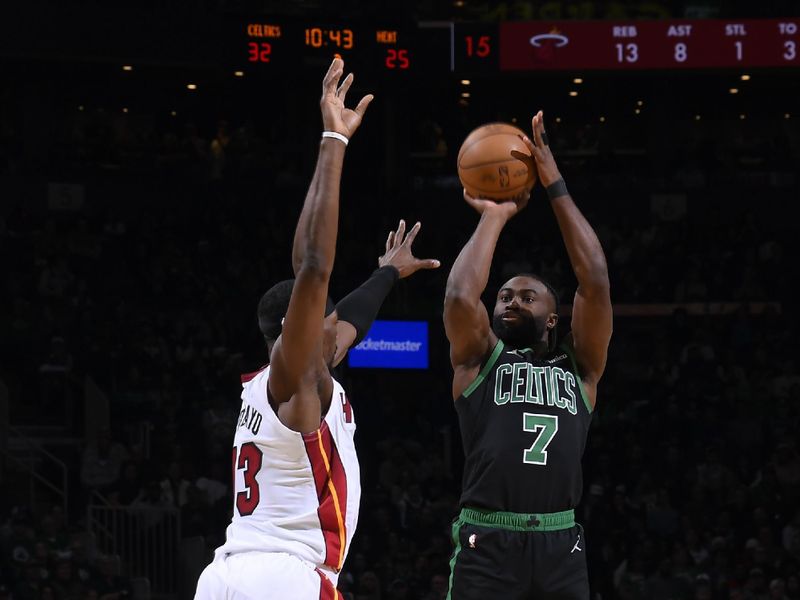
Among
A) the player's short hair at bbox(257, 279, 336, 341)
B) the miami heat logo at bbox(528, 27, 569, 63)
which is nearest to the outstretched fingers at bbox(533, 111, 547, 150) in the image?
the player's short hair at bbox(257, 279, 336, 341)

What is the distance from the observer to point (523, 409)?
198 inches

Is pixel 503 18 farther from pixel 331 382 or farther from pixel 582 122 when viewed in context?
pixel 331 382

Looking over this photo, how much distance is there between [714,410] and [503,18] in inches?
307

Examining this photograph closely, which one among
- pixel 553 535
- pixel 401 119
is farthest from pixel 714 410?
pixel 553 535

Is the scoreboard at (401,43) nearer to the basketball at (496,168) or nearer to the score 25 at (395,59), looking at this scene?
the score 25 at (395,59)

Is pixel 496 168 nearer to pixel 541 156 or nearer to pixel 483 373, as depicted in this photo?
pixel 541 156

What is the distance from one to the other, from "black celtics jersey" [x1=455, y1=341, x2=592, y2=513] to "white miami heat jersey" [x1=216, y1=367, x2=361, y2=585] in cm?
81

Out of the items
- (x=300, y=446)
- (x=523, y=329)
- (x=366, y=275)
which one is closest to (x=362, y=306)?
(x=523, y=329)

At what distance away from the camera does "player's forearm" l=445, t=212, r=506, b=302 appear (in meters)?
4.95

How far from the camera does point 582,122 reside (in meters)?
22.2

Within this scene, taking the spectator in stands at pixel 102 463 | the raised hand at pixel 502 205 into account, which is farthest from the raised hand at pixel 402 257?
the spectator in stands at pixel 102 463

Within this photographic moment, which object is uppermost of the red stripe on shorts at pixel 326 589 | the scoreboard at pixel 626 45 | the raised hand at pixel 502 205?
the scoreboard at pixel 626 45

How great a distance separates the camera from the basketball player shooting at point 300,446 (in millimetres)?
4031

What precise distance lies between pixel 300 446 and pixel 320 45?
1220 centimetres
